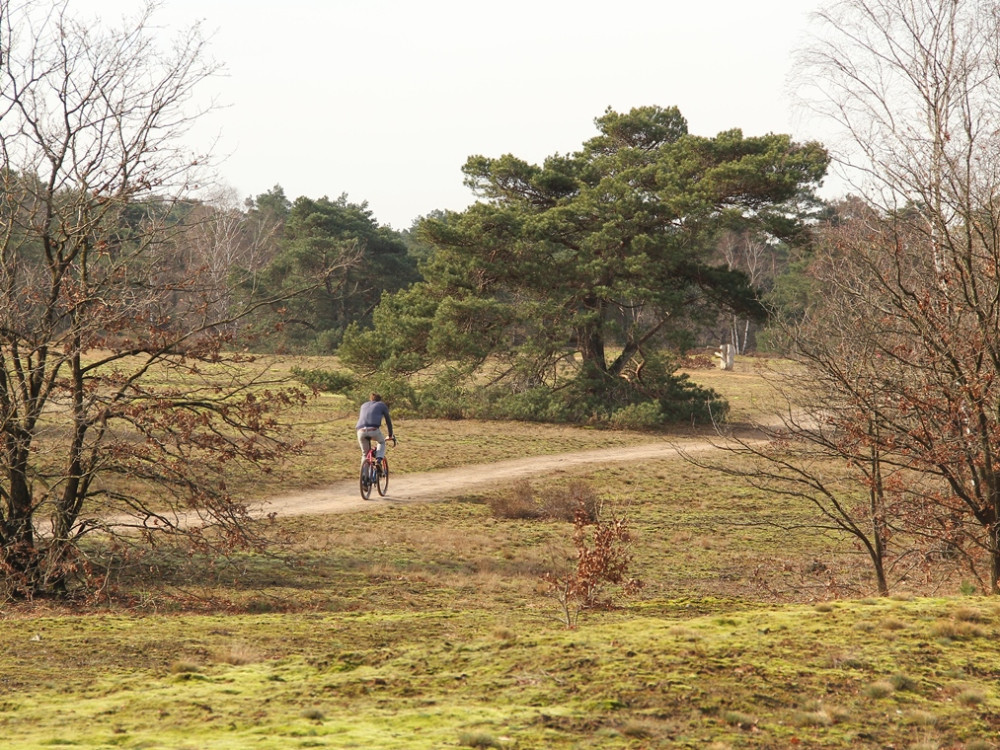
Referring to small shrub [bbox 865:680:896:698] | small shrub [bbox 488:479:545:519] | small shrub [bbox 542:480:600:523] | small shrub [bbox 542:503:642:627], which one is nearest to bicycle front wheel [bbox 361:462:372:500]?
small shrub [bbox 488:479:545:519]

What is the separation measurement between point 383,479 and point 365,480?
92cm

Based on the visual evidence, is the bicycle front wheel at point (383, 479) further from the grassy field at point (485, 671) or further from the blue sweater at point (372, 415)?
the grassy field at point (485, 671)

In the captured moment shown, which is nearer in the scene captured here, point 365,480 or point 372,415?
point 372,415

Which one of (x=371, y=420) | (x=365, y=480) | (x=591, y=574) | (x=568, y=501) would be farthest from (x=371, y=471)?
(x=591, y=574)

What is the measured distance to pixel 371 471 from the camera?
1780 centimetres

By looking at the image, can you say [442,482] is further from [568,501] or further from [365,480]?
[568,501]

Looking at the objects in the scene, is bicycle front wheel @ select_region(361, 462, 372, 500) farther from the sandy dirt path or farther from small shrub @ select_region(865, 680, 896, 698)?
small shrub @ select_region(865, 680, 896, 698)

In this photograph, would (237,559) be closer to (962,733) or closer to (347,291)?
(962,733)

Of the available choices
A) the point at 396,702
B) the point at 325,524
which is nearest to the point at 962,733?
the point at 396,702

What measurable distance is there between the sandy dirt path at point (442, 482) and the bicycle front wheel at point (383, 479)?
12 centimetres

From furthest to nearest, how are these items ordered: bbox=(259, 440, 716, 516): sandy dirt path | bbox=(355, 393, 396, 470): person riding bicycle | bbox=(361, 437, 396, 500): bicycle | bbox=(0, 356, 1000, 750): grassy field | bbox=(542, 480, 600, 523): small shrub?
bbox=(361, 437, 396, 500): bicycle < bbox=(542, 480, 600, 523): small shrub < bbox=(355, 393, 396, 470): person riding bicycle < bbox=(259, 440, 716, 516): sandy dirt path < bbox=(0, 356, 1000, 750): grassy field

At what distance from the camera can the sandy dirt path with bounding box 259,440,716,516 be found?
17.2m

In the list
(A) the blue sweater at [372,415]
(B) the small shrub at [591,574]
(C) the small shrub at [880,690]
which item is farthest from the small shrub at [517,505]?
(C) the small shrub at [880,690]

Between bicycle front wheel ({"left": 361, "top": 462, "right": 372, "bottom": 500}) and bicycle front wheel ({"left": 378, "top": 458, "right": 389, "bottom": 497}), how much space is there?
0.96 ft
